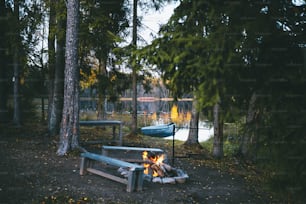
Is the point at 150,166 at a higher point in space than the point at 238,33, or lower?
lower

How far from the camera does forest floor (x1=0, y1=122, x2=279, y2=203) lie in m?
5.17

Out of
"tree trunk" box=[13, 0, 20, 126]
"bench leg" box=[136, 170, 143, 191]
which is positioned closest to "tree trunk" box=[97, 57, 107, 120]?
"tree trunk" box=[13, 0, 20, 126]

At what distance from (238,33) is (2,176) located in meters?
5.24

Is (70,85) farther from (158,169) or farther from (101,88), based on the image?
(101,88)

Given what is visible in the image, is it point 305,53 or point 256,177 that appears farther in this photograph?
point 256,177

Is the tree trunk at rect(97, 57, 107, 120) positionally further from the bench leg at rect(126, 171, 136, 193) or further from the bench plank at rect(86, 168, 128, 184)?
Result: the bench leg at rect(126, 171, 136, 193)

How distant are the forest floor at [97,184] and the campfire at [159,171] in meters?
0.14

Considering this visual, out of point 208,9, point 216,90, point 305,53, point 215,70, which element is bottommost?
point 216,90

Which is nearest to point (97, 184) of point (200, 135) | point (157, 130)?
point (157, 130)

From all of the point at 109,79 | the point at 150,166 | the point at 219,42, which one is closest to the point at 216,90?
the point at 219,42

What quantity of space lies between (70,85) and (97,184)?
3.31 metres

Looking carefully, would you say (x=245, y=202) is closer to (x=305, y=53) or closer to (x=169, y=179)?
(x=169, y=179)

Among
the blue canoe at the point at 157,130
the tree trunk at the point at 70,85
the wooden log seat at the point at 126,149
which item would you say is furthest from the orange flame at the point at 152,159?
the blue canoe at the point at 157,130

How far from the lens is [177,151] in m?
10.5
